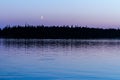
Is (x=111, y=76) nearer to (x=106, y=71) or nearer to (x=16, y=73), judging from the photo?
(x=106, y=71)

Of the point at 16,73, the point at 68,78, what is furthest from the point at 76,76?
the point at 16,73

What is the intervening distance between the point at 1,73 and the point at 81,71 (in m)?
7.64

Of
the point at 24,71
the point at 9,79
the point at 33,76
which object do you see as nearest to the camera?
the point at 9,79

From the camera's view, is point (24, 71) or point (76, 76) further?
point (24, 71)

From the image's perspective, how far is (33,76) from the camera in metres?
27.5

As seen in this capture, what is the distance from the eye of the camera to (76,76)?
27641 mm

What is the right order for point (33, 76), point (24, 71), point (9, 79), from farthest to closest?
point (24, 71)
point (33, 76)
point (9, 79)

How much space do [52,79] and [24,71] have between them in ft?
16.5

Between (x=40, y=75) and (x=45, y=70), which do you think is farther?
(x=45, y=70)

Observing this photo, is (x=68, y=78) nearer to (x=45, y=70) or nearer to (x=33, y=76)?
(x=33, y=76)

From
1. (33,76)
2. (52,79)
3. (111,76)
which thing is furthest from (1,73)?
(111,76)

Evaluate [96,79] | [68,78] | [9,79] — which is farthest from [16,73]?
[96,79]

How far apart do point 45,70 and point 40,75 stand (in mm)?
3575

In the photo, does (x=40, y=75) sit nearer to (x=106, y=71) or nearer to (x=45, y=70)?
(x=45, y=70)
